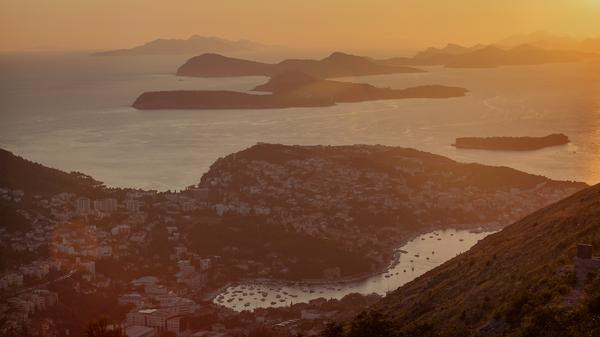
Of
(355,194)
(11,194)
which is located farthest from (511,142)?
(11,194)

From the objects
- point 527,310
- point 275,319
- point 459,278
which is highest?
point 527,310

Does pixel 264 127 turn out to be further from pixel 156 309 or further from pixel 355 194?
pixel 156 309

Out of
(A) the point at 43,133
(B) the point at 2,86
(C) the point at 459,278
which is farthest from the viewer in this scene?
(B) the point at 2,86

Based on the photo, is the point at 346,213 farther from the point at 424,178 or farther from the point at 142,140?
the point at 142,140

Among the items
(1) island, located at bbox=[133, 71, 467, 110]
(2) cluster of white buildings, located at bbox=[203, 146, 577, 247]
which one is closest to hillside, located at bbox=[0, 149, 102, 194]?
(2) cluster of white buildings, located at bbox=[203, 146, 577, 247]

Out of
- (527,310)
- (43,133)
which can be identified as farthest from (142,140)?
(527,310)
